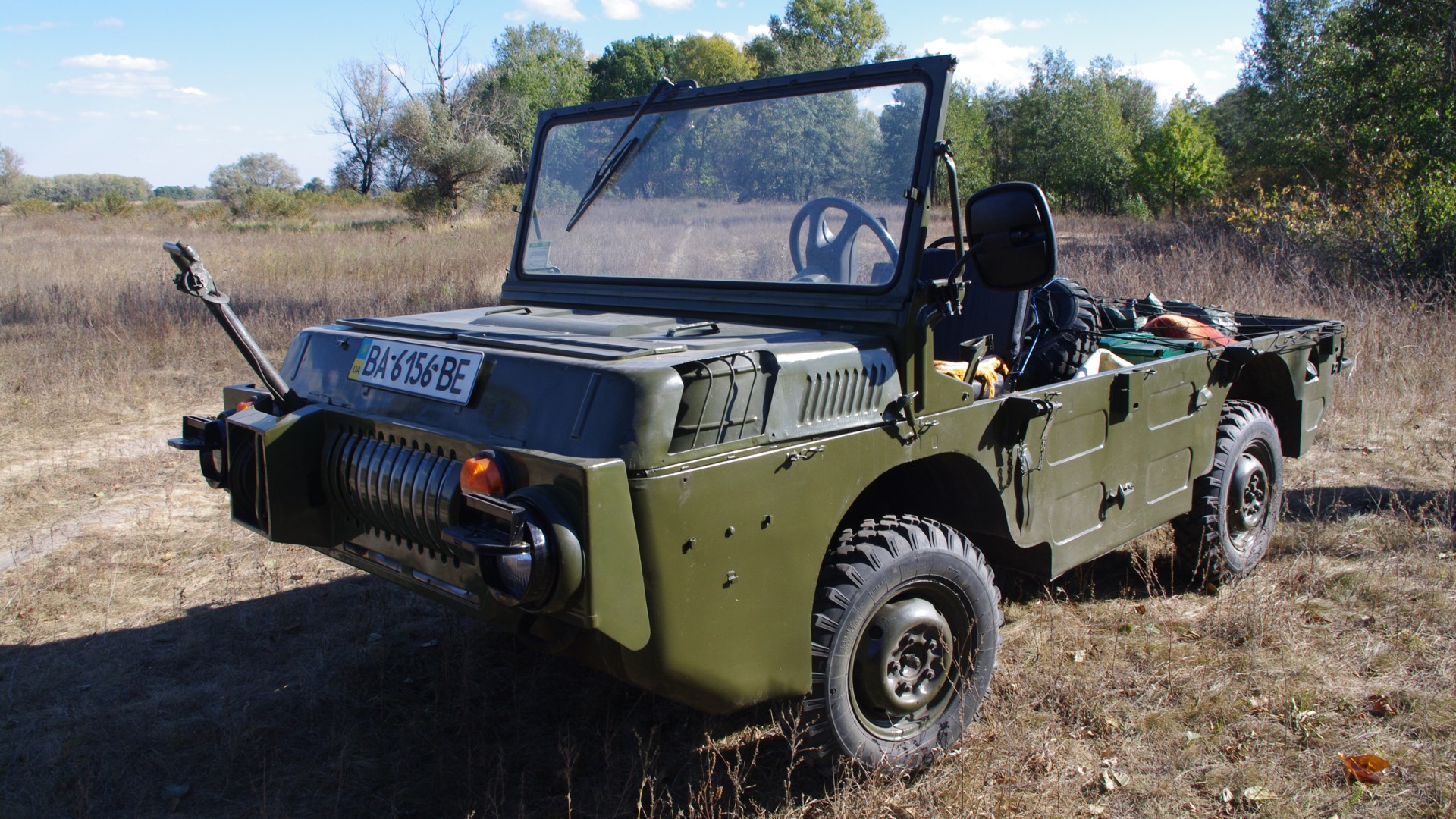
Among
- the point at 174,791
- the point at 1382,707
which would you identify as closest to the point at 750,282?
the point at 174,791

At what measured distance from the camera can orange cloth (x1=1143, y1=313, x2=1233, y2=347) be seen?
14.5 ft

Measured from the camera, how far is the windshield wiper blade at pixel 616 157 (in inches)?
138

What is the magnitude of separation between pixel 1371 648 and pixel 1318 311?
22.1 ft

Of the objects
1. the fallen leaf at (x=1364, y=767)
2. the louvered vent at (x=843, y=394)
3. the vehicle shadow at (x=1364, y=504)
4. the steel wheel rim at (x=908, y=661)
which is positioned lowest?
the fallen leaf at (x=1364, y=767)

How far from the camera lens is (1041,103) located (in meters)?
32.7

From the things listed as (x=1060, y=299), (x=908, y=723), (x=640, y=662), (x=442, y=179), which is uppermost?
(x=442, y=179)

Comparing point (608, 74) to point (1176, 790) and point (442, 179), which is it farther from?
point (1176, 790)

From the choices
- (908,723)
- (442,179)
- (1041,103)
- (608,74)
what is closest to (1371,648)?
(908,723)

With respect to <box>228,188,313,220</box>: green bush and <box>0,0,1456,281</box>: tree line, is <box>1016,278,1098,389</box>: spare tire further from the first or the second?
<box>228,188,313,220</box>: green bush

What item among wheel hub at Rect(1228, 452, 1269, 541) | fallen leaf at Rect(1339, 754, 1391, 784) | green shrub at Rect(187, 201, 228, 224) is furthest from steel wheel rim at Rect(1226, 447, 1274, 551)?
green shrub at Rect(187, 201, 228, 224)

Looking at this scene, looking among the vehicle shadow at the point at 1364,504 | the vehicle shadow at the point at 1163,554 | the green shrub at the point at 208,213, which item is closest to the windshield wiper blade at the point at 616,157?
the vehicle shadow at the point at 1163,554

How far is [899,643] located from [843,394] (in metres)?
0.77

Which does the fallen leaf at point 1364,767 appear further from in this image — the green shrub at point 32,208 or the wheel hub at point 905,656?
the green shrub at point 32,208

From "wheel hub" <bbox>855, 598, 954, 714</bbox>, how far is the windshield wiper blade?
1852mm
